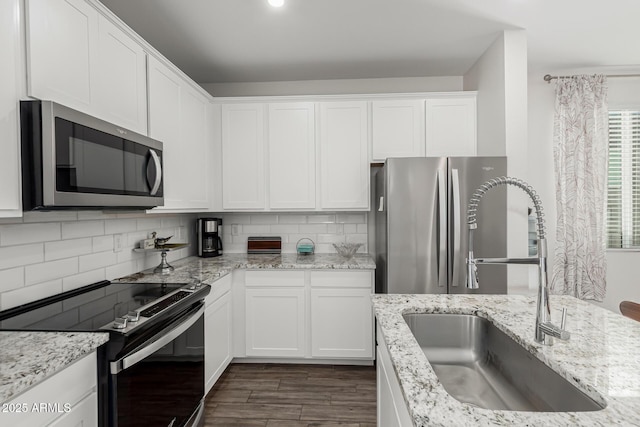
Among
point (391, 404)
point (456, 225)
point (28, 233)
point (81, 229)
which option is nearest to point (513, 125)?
point (456, 225)

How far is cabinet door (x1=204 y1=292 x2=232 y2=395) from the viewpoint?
2.42m

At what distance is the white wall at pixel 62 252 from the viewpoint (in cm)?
159

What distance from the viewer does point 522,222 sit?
9.02 feet

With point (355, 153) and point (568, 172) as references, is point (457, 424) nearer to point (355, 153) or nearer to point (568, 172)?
point (355, 153)

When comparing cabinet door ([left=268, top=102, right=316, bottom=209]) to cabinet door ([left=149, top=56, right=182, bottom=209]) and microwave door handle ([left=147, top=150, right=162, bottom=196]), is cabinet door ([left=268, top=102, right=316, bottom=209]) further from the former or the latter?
microwave door handle ([left=147, top=150, right=162, bottom=196])

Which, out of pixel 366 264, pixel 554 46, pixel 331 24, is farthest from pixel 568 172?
pixel 331 24

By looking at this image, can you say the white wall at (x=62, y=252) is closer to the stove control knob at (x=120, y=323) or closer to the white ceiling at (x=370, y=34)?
the stove control knob at (x=120, y=323)

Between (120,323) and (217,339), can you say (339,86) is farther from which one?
(120,323)

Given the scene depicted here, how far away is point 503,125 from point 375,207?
1.32 metres

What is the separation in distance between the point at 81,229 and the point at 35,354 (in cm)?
108

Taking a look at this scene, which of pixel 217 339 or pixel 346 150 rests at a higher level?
pixel 346 150

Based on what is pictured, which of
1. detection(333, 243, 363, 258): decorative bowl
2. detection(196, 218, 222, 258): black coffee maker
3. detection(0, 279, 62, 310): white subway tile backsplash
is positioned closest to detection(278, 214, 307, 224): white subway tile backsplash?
detection(333, 243, 363, 258): decorative bowl

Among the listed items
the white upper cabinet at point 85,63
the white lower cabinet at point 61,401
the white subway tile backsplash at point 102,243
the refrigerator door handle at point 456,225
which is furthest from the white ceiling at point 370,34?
the white lower cabinet at point 61,401

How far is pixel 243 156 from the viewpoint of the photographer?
3.34m
